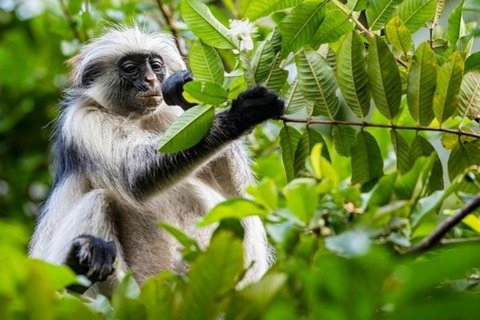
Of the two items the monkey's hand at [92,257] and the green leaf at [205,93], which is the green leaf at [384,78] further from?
the monkey's hand at [92,257]

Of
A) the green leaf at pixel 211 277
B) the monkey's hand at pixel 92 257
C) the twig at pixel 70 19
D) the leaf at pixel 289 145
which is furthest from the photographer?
the twig at pixel 70 19

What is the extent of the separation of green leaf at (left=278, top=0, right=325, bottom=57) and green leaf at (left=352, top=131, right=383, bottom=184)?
1.73ft

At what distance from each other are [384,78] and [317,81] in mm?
383

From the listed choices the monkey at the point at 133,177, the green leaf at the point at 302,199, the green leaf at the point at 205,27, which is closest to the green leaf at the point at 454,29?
the green leaf at the point at 205,27

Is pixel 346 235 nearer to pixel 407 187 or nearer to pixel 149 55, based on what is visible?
pixel 407 187

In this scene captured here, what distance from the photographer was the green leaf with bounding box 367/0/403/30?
4.32 meters

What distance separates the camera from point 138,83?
6453 millimetres

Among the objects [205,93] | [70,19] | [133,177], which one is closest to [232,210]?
[205,93]

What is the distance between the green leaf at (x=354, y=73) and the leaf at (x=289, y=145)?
0.48 meters

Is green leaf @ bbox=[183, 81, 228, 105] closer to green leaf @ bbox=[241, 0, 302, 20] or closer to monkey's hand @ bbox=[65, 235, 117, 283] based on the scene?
green leaf @ bbox=[241, 0, 302, 20]

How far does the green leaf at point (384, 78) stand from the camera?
377 cm

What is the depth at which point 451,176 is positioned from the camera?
4137 mm

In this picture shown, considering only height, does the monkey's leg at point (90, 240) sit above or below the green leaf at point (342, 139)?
below

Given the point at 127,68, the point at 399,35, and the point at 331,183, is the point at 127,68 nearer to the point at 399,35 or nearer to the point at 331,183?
the point at 399,35
